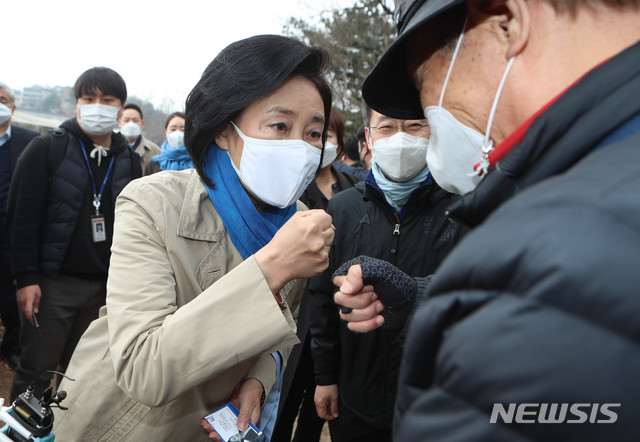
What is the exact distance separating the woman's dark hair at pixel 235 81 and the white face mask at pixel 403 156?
959 mm

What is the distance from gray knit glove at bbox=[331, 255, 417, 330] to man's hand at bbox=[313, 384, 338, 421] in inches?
→ 38.0

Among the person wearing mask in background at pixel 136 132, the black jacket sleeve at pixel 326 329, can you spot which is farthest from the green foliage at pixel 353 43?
the black jacket sleeve at pixel 326 329

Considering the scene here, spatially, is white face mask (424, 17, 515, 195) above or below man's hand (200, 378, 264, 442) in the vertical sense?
above

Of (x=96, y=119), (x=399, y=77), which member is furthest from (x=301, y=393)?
(x=96, y=119)

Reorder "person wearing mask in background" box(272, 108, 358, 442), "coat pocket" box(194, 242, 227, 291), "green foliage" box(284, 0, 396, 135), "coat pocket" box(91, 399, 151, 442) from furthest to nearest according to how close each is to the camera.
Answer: "green foliage" box(284, 0, 396, 135)
"person wearing mask in background" box(272, 108, 358, 442)
"coat pocket" box(194, 242, 227, 291)
"coat pocket" box(91, 399, 151, 442)

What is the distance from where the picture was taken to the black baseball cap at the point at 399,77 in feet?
3.49

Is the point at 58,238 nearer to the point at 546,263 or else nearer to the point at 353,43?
the point at 546,263

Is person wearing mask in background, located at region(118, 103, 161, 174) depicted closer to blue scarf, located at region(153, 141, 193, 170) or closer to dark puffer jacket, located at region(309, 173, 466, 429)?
blue scarf, located at region(153, 141, 193, 170)

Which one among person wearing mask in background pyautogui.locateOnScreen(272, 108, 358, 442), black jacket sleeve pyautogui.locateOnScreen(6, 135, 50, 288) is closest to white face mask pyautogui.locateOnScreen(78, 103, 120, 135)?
black jacket sleeve pyautogui.locateOnScreen(6, 135, 50, 288)

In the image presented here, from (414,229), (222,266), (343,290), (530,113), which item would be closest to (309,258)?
(343,290)

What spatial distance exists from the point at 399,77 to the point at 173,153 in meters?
4.29

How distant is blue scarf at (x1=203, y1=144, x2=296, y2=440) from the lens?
67.1 inches

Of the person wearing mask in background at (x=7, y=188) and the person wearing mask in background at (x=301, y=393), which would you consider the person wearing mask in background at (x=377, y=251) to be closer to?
the person wearing mask in background at (x=301, y=393)

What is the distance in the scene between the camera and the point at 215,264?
1630mm
